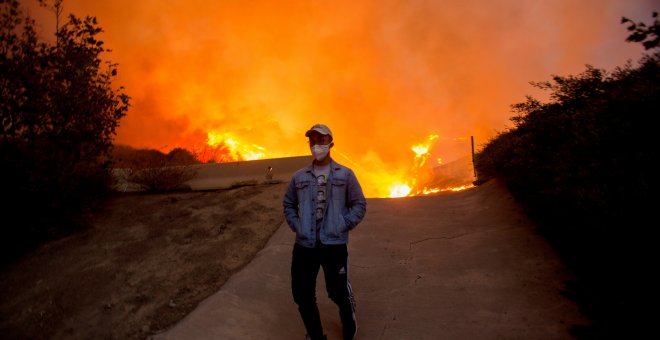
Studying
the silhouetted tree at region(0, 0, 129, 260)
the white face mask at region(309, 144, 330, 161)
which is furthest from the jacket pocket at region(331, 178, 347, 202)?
the silhouetted tree at region(0, 0, 129, 260)

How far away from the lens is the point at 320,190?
4.05 meters

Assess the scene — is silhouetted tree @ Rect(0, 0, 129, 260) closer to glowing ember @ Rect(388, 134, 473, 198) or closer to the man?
the man

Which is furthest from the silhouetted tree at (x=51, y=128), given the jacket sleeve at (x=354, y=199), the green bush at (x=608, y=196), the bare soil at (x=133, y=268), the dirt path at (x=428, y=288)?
the green bush at (x=608, y=196)

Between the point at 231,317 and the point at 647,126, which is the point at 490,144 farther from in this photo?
the point at 231,317

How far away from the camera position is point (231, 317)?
15.6 ft

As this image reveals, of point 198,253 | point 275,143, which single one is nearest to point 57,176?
point 198,253

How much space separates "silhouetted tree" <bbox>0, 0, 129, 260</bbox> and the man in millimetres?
7232

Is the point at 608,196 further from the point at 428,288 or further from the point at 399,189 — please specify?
the point at 399,189

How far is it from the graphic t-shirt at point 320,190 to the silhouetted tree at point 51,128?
7310 mm

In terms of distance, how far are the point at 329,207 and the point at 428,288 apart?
2.55 meters

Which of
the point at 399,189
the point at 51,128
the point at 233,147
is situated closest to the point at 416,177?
the point at 399,189

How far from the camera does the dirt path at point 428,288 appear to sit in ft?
14.4

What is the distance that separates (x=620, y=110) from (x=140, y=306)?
7.05 meters

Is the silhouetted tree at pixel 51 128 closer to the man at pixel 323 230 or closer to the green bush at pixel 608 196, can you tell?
the man at pixel 323 230
